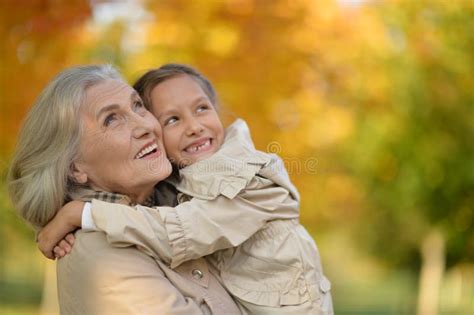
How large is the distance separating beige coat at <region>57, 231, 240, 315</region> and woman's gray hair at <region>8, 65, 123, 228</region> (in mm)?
194

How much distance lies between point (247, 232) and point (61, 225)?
618 mm

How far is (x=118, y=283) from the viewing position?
2.25m

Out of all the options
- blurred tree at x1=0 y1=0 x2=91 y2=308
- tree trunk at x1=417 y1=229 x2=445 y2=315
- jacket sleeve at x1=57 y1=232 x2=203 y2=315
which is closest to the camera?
jacket sleeve at x1=57 y1=232 x2=203 y2=315

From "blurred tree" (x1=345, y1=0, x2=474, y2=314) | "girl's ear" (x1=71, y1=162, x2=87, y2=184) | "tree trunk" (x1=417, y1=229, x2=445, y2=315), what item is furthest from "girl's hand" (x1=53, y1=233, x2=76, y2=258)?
"tree trunk" (x1=417, y1=229, x2=445, y2=315)

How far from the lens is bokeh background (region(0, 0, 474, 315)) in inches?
247

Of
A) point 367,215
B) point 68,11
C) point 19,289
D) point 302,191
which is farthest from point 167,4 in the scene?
point 19,289

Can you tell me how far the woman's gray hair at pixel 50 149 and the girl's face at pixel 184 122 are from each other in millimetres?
434

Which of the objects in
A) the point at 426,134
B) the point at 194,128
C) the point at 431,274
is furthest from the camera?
the point at 431,274

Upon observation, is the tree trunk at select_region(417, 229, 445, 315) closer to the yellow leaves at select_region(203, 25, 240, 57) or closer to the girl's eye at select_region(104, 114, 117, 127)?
the yellow leaves at select_region(203, 25, 240, 57)

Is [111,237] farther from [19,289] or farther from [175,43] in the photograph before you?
[19,289]

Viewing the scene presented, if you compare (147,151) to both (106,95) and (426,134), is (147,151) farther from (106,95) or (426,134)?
(426,134)

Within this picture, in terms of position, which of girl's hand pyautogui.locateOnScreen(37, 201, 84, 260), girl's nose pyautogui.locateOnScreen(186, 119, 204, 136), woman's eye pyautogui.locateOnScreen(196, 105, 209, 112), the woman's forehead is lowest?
girl's hand pyautogui.locateOnScreen(37, 201, 84, 260)

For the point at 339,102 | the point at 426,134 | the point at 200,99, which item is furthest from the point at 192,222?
the point at 426,134

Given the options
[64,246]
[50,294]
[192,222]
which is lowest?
[64,246]
